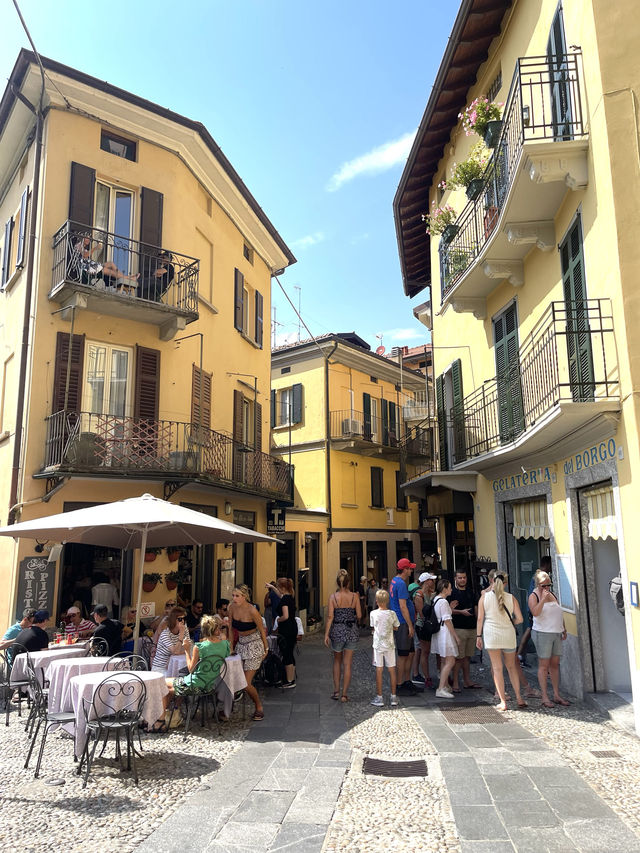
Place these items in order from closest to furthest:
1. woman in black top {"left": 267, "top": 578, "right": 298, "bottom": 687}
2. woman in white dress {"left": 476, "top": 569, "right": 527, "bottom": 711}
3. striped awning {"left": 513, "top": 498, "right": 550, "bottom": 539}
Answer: woman in white dress {"left": 476, "top": 569, "right": 527, "bottom": 711} → woman in black top {"left": 267, "top": 578, "right": 298, "bottom": 687} → striped awning {"left": 513, "top": 498, "right": 550, "bottom": 539}

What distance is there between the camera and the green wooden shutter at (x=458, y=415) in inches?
527

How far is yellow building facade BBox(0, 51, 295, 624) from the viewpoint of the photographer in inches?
441

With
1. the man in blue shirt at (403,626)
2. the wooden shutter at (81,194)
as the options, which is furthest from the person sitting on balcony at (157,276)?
the man in blue shirt at (403,626)

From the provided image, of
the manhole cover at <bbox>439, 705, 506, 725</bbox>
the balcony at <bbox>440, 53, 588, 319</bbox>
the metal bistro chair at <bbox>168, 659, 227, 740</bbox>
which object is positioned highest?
the balcony at <bbox>440, 53, 588, 319</bbox>

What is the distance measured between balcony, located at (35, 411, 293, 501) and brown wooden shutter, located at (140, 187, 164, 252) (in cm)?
382

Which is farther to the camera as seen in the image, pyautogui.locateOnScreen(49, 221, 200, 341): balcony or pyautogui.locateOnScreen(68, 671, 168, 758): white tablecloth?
pyautogui.locateOnScreen(49, 221, 200, 341): balcony

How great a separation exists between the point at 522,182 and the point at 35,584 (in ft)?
31.5

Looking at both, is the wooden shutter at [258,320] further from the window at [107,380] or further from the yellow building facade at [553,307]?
the yellow building facade at [553,307]

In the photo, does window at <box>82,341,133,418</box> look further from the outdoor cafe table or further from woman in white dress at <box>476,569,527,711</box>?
→ woman in white dress at <box>476,569,527,711</box>

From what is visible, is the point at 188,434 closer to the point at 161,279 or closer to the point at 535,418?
the point at 161,279

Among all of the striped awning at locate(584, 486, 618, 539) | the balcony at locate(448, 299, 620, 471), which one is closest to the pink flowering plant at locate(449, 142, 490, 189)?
the balcony at locate(448, 299, 620, 471)

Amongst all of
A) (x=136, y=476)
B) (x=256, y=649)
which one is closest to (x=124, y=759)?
(x=256, y=649)

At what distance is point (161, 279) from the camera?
43.3 ft

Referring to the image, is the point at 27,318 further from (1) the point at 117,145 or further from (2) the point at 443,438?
(2) the point at 443,438
